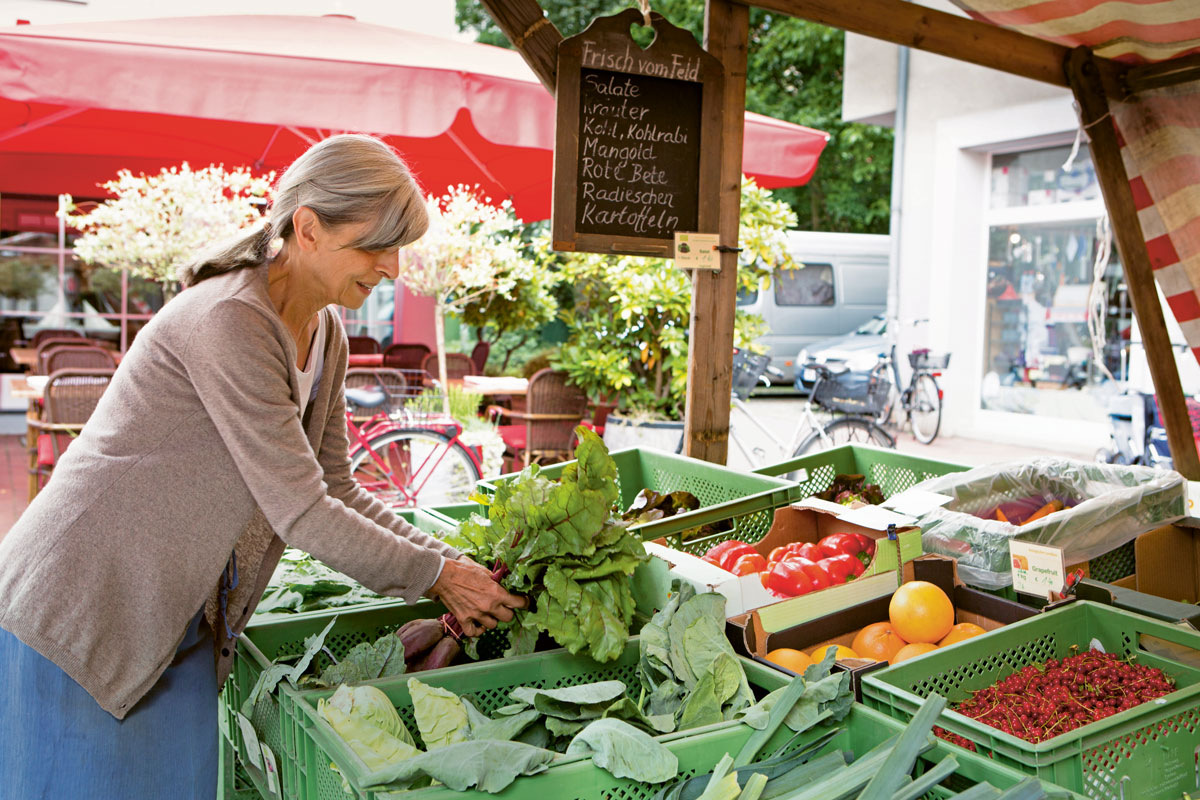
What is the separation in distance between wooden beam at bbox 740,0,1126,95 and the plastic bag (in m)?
1.49

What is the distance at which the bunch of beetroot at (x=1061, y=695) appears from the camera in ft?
5.70

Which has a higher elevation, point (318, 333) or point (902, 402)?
point (318, 333)

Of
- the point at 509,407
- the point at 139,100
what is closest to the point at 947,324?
the point at 509,407

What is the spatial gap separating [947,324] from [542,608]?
985 centimetres

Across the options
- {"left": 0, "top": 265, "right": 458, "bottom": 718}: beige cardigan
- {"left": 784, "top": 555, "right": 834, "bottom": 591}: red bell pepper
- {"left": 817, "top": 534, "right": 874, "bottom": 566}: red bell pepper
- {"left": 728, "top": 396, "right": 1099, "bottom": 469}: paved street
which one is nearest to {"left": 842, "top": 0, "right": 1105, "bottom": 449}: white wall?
{"left": 728, "top": 396, "right": 1099, "bottom": 469}: paved street

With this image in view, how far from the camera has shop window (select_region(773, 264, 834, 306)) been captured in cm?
1625

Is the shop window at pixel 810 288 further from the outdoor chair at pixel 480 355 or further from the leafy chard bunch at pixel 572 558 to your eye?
the leafy chard bunch at pixel 572 558

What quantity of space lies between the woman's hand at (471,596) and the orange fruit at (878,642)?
2.57 ft

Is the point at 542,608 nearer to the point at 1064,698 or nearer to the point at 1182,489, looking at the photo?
the point at 1064,698

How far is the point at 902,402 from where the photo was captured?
35.0 ft

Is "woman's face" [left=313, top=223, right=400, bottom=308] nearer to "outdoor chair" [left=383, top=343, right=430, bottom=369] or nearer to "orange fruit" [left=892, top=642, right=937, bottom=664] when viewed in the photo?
"orange fruit" [left=892, top=642, right=937, bottom=664]

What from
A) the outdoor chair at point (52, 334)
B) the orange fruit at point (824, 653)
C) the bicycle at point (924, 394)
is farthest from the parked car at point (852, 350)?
the orange fruit at point (824, 653)

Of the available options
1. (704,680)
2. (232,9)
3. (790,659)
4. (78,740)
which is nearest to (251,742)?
(78,740)

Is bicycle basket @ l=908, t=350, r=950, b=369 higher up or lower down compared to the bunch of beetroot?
higher up
